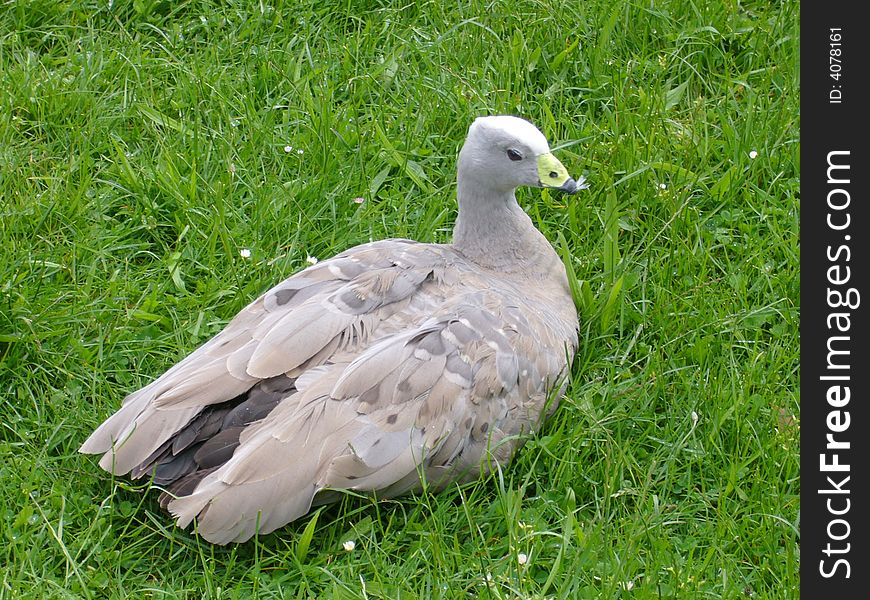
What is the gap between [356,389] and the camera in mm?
4016

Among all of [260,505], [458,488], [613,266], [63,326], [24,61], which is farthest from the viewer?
[24,61]

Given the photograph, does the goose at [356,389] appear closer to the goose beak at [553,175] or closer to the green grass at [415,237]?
the goose beak at [553,175]

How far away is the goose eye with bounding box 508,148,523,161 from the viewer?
4.53 m

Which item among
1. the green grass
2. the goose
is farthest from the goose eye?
the green grass

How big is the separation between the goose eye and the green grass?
616 millimetres

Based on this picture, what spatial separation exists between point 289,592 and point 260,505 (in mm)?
302

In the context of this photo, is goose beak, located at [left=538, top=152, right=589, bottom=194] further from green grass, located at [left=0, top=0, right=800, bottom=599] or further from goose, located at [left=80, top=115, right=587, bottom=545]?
green grass, located at [left=0, top=0, right=800, bottom=599]

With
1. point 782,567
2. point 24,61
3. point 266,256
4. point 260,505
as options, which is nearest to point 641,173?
point 266,256

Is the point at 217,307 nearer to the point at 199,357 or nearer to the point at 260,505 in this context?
the point at 199,357

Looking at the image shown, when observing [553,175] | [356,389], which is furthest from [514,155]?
[356,389]

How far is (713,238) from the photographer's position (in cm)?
518

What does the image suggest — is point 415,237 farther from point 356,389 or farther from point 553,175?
point 356,389

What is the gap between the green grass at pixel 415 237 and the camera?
3.99 meters

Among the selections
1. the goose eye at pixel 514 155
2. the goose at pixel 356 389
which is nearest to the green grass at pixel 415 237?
the goose at pixel 356 389
